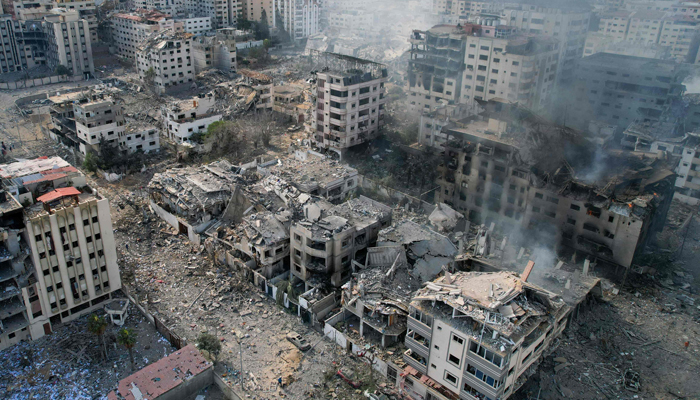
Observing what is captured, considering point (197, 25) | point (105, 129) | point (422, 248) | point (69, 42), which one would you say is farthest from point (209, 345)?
point (197, 25)

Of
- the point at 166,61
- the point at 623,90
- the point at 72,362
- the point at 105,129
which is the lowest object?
the point at 72,362

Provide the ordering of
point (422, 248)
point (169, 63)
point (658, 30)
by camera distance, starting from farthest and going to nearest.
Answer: point (658, 30) < point (169, 63) < point (422, 248)

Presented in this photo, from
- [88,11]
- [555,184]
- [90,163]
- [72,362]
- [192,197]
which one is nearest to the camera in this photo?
[72,362]

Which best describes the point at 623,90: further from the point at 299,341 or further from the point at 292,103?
the point at 299,341

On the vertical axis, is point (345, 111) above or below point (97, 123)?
above

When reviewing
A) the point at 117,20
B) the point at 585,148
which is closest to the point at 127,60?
the point at 117,20

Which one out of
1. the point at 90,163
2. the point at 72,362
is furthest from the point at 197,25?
the point at 72,362

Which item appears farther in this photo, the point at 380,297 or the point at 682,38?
the point at 682,38

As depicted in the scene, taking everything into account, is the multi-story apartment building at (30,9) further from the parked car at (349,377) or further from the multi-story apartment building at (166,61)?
the parked car at (349,377)
